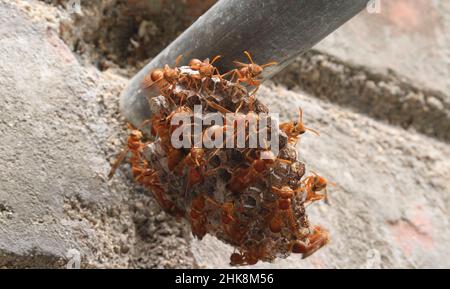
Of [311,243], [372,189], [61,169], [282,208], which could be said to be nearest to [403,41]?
[372,189]

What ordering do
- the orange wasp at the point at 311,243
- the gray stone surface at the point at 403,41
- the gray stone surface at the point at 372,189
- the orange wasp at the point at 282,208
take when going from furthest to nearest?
1. the gray stone surface at the point at 403,41
2. the gray stone surface at the point at 372,189
3. the orange wasp at the point at 311,243
4. the orange wasp at the point at 282,208

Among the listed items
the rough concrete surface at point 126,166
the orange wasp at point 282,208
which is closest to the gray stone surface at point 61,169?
the rough concrete surface at point 126,166

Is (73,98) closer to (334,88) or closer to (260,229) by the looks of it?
(260,229)

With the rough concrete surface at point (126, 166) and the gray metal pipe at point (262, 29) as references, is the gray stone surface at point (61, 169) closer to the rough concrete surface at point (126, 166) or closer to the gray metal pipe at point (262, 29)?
the rough concrete surface at point (126, 166)

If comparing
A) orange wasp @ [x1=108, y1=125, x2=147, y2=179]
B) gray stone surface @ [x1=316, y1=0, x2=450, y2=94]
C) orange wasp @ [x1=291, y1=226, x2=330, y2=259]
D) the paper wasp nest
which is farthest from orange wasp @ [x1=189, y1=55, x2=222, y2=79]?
gray stone surface @ [x1=316, y1=0, x2=450, y2=94]

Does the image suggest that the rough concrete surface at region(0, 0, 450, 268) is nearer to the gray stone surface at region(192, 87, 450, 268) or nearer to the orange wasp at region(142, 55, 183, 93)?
the gray stone surface at region(192, 87, 450, 268)

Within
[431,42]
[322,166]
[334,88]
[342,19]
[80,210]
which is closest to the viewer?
[342,19]

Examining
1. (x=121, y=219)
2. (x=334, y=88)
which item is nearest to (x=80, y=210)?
(x=121, y=219)
